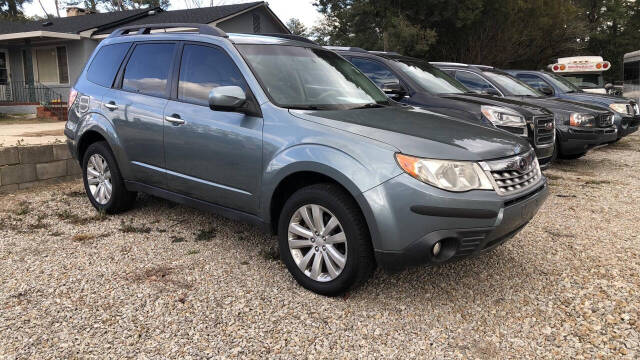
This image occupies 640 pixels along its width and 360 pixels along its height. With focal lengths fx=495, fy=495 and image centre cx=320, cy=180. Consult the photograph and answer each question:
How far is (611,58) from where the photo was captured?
140 feet

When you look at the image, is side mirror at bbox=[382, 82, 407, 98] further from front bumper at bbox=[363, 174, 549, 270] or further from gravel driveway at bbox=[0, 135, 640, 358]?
front bumper at bbox=[363, 174, 549, 270]

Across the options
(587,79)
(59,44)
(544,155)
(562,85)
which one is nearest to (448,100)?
(544,155)

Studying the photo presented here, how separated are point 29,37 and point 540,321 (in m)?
21.1

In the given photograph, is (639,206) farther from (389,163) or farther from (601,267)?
(389,163)

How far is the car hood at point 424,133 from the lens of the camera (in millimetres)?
3006

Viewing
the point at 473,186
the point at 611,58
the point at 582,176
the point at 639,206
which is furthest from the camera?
the point at 611,58

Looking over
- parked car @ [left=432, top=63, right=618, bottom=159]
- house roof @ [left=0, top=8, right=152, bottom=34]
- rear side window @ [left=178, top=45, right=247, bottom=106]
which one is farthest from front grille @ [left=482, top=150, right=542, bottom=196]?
house roof @ [left=0, top=8, right=152, bottom=34]

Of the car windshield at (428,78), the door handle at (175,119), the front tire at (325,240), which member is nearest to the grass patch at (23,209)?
the door handle at (175,119)

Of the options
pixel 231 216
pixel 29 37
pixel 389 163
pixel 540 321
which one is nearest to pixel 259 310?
pixel 231 216

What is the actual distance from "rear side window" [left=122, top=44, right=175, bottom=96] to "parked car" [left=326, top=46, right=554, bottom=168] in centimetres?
276

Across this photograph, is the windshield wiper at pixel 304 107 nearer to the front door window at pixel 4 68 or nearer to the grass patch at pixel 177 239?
the grass patch at pixel 177 239

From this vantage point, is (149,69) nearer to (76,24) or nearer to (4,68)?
(76,24)

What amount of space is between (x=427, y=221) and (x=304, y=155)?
35.9 inches

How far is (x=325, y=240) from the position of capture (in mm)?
3232
